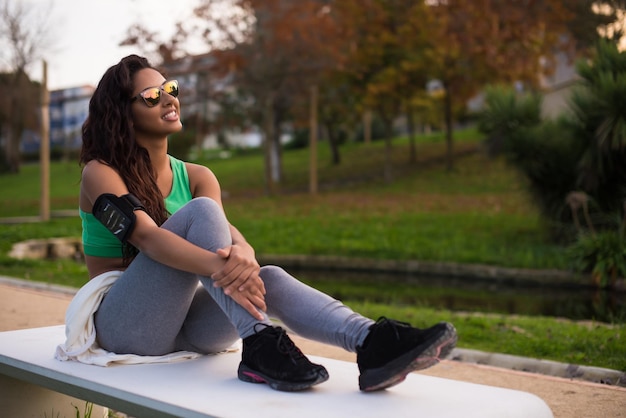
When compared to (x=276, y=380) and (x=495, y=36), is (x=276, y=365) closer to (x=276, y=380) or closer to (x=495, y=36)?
(x=276, y=380)

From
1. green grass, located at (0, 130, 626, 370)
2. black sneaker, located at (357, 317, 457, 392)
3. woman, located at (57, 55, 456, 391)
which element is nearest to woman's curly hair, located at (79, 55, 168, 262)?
woman, located at (57, 55, 456, 391)

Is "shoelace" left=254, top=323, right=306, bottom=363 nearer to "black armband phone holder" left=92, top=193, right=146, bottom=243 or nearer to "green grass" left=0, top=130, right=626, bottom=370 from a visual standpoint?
"black armband phone holder" left=92, top=193, right=146, bottom=243

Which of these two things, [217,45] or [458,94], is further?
[458,94]

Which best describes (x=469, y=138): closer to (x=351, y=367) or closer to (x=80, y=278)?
(x=80, y=278)

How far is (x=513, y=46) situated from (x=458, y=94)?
2725 mm

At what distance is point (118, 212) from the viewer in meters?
3.03

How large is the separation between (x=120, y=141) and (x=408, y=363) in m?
1.48

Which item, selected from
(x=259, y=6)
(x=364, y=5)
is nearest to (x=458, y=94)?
(x=364, y=5)

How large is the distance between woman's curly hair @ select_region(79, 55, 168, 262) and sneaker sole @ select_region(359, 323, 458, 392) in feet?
3.93

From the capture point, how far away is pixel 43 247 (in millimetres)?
14422

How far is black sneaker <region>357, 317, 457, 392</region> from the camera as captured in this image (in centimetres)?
256

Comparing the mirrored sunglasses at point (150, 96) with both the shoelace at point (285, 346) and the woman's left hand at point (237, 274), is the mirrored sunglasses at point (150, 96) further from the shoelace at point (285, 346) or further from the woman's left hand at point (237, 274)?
the shoelace at point (285, 346)

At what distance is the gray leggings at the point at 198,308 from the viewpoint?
285 cm

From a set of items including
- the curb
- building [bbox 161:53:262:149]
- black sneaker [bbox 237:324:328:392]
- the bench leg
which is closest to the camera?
black sneaker [bbox 237:324:328:392]
